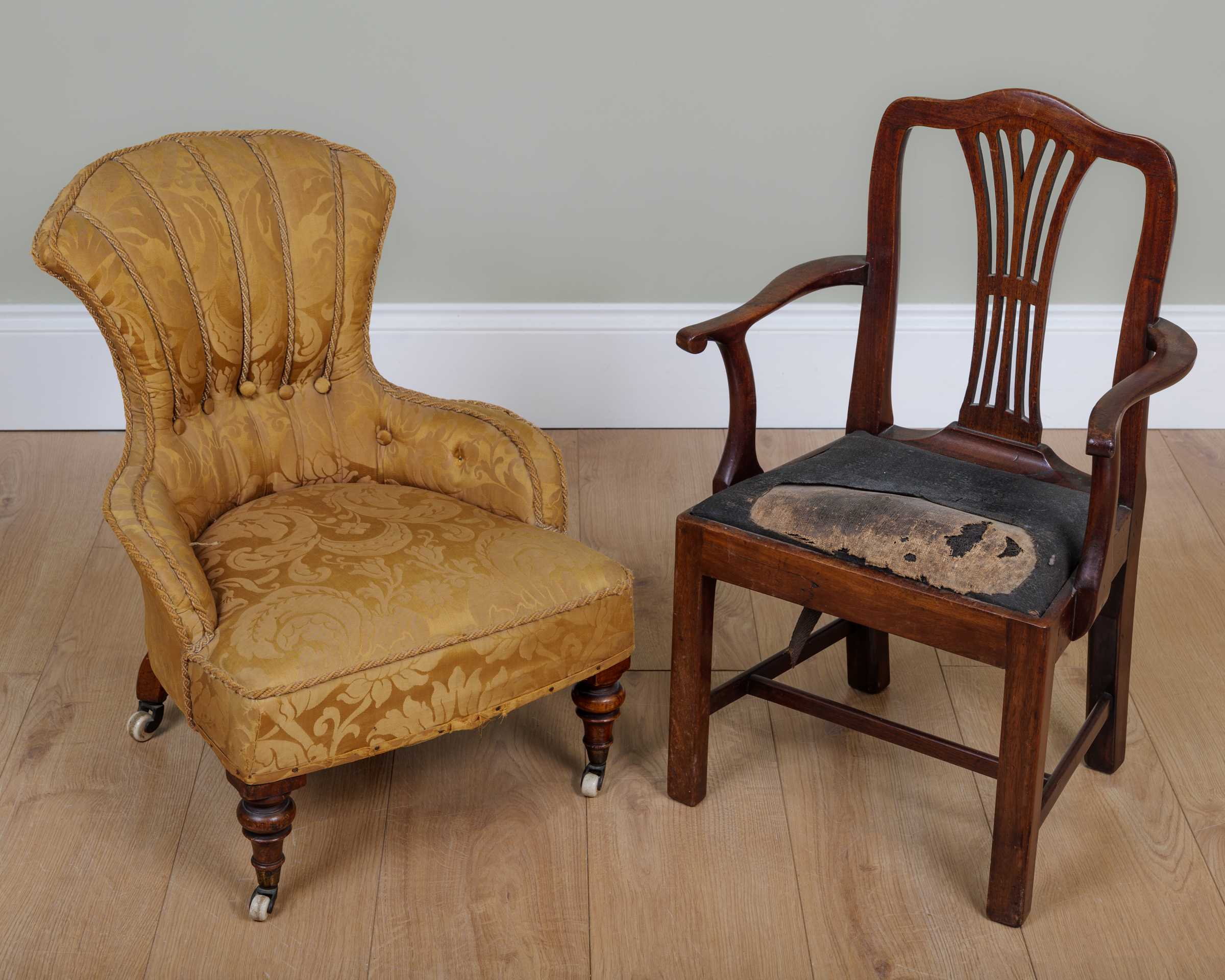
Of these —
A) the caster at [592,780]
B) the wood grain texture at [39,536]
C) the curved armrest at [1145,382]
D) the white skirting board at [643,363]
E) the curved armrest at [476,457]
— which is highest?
the curved armrest at [1145,382]

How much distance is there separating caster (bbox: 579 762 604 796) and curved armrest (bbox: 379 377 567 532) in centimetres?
35

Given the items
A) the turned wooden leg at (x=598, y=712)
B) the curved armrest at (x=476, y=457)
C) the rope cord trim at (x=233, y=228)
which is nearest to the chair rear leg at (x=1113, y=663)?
the turned wooden leg at (x=598, y=712)

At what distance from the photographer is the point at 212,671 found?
1.39 meters

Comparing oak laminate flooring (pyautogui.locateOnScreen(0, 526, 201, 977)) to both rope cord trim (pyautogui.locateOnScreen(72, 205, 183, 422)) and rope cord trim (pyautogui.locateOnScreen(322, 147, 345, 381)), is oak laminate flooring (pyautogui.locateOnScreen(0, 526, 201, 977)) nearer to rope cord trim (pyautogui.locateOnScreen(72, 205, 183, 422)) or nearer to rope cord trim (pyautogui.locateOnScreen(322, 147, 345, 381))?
rope cord trim (pyautogui.locateOnScreen(72, 205, 183, 422))

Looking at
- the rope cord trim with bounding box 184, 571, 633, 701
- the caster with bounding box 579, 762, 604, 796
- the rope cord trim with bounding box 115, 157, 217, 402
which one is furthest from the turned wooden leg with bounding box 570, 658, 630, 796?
the rope cord trim with bounding box 115, 157, 217, 402

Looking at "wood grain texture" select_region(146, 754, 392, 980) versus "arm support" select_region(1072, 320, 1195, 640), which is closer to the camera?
"arm support" select_region(1072, 320, 1195, 640)

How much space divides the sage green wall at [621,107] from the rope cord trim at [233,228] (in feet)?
3.12

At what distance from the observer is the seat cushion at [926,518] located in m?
1.35

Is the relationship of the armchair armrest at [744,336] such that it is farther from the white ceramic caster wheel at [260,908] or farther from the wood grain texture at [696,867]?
the white ceramic caster wheel at [260,908]

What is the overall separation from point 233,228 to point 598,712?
2.75ft

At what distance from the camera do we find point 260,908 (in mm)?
1496

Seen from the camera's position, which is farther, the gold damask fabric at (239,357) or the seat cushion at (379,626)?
the gold damask fabric at (239,357)

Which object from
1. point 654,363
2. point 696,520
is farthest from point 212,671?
point 654,363

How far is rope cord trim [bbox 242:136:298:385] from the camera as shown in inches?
66.2
